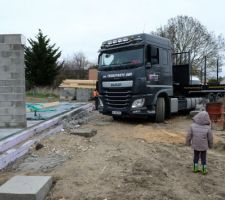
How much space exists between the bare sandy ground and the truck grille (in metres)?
2.22

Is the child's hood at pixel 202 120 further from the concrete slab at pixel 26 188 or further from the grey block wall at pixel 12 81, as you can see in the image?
the grey block wall at pixel 12 81

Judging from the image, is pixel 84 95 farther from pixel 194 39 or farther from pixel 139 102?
pixel 194 39

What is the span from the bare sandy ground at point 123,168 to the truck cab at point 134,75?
2191 mm

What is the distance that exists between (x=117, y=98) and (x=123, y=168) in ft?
21.2

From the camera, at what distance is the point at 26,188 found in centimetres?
539

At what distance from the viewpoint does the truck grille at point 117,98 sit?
13172 millimetres

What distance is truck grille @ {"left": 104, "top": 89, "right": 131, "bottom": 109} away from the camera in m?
13.2

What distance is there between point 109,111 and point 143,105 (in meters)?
1.50

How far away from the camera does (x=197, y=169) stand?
715cm

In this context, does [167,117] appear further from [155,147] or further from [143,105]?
[155,147]

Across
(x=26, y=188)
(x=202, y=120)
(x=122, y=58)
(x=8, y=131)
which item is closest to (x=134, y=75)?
(x=122, y=58)

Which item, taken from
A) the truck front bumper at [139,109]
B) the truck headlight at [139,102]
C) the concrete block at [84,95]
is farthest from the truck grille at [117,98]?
the concrete block at [84,95]

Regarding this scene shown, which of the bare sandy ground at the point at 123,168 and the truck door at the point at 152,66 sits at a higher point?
the truck door at the point at 152,66

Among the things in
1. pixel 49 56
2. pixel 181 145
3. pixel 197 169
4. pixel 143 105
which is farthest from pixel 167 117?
pixel 49 56
